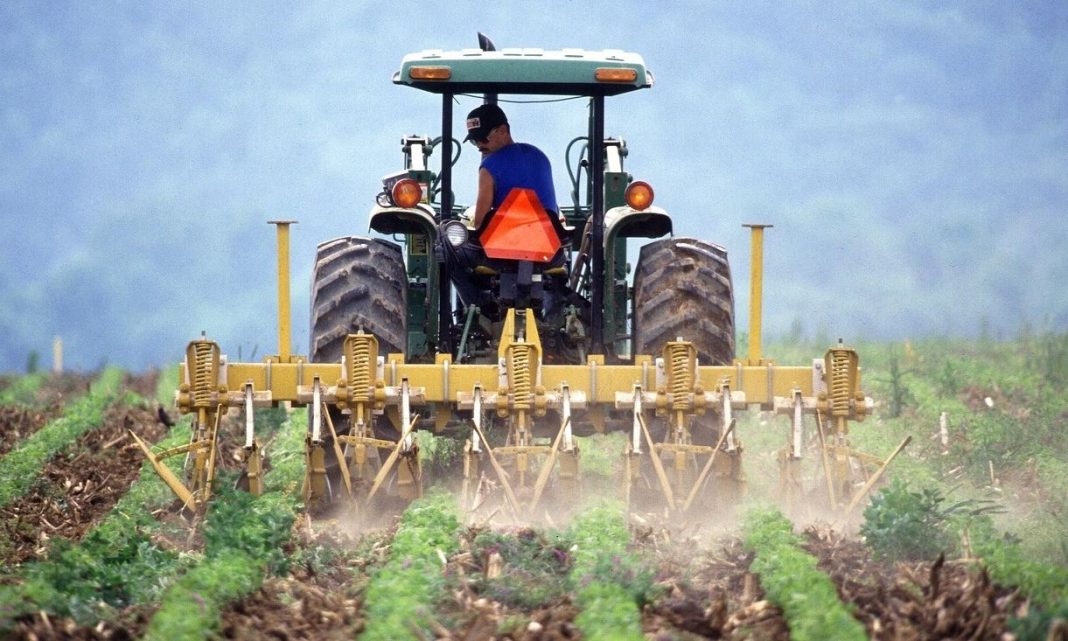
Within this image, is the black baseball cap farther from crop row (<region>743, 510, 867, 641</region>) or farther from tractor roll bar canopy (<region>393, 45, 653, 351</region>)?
crop row (<region>743, 510, 867, 641</region>)

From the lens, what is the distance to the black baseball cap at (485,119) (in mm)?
10852

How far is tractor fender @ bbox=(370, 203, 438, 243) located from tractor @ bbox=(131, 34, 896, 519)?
0.06 ft

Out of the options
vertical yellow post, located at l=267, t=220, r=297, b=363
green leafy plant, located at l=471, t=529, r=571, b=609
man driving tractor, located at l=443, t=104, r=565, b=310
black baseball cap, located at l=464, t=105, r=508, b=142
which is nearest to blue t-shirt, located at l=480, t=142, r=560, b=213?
man driving tractor, located at l=443, t=104, r=565, b=310

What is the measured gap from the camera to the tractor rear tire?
34.9 ft

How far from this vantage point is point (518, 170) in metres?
10.8

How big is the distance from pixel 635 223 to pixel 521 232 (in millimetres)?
714

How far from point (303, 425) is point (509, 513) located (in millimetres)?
5258

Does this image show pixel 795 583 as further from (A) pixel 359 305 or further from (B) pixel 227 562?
(A) pixel 359 305

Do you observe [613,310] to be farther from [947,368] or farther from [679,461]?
[947,368]

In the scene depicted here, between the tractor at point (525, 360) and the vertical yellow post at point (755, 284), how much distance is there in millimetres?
13

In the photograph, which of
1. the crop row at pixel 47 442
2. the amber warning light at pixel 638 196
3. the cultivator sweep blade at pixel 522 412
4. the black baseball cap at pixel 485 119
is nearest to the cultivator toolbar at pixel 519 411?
the cultivator sweep blade at pixel 522 412

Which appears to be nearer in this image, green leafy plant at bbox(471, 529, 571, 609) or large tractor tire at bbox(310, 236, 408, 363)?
green leafy plant at bbox(471, 529, 571, 609)

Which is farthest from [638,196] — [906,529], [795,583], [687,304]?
[795,583]

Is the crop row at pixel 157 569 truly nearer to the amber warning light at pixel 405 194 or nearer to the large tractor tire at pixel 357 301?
the large tractor tire at pixel 357 301
